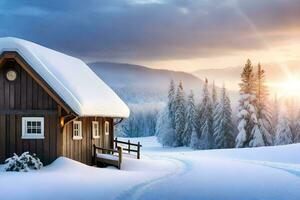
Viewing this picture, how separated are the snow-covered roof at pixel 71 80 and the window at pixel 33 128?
222cm

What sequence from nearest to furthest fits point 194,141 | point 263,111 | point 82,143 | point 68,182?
point 68,182
point 82,143
point 263,111
point 194,141

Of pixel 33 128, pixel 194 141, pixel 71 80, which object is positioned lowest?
pixel 194 141

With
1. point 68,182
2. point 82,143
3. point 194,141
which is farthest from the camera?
point 194,141

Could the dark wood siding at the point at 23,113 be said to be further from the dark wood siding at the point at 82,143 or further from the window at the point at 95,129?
the window at the point at 95,129

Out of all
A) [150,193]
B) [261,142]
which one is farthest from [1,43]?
[261,142]

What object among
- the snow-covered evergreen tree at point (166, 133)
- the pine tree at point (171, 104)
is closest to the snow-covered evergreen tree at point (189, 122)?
the snow-covered evergreen tree at point (166, 133)

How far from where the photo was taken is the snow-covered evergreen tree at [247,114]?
236 feet

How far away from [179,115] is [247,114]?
25.2m

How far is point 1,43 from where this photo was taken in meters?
26.4

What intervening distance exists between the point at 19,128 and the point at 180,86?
7408 cm

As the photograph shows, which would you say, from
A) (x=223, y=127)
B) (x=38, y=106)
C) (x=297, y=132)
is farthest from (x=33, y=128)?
(x=297, y=132)

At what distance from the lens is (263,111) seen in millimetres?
74625

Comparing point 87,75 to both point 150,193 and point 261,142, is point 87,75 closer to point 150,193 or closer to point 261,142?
point 150,193

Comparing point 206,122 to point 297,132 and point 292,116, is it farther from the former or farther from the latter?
point 292,116
